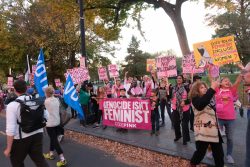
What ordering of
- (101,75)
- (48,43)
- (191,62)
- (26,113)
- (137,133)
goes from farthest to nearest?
(48,43)
(101,75)
(191,62)
(137,133)
(26,113)

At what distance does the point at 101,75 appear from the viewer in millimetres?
15336

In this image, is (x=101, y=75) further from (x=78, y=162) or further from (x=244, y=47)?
(x=244, y=47)

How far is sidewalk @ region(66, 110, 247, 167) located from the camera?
6789 millimetres

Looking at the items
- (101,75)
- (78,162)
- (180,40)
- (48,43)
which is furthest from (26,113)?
(48,43)

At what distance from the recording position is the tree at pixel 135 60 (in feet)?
195

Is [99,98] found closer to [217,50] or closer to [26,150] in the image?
[217,50]

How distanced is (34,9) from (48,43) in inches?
154

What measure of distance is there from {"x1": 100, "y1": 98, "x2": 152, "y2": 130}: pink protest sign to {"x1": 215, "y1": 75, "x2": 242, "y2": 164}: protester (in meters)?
2.90

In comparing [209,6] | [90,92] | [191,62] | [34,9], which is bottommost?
[90,92]

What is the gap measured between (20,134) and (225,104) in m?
3.94

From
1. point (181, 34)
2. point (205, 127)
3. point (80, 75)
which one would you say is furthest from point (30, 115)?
point (181, 34)

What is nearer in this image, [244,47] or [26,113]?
[26,113]

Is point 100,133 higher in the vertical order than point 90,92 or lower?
lower

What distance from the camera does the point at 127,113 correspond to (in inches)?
384
